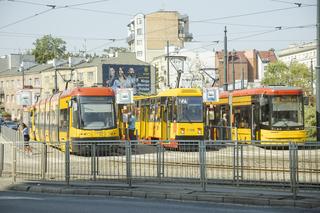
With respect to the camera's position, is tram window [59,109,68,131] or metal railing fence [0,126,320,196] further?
tram window [59,109,68,131]

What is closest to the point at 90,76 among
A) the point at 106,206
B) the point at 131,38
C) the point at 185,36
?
the point at 131,38

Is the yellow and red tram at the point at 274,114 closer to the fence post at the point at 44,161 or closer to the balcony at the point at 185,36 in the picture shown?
the fence post at the point at 44,161

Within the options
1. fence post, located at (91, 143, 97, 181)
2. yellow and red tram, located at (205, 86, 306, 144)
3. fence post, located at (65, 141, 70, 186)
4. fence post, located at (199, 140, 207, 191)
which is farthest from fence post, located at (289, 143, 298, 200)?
yellow and red tram, located at (205, 86, 306, 144)

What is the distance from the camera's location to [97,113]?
25.2 metres

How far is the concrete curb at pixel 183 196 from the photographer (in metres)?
11.0

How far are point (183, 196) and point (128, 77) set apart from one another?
233ft

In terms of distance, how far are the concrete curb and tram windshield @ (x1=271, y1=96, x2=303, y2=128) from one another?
48.0ft

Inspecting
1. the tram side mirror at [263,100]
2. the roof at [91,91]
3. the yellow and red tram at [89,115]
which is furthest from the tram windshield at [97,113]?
the tram side mirror at [263,100]

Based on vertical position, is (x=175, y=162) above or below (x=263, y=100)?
below

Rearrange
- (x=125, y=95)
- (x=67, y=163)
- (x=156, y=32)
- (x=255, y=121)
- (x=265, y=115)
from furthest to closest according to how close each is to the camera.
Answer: (x=156, y=32), (x=125, y=95), (x=255, y=121), (x=265, y=115), (x=67, y=163)

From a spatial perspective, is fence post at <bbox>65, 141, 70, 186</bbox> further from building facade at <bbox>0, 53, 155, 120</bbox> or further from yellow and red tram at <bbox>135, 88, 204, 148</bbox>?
building facade at <bbox>0, 53, 155, 120</bbox>

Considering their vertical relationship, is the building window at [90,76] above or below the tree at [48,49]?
below

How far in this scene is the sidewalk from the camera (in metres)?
11.2

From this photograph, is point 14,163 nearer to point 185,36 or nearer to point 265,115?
point 265,115
